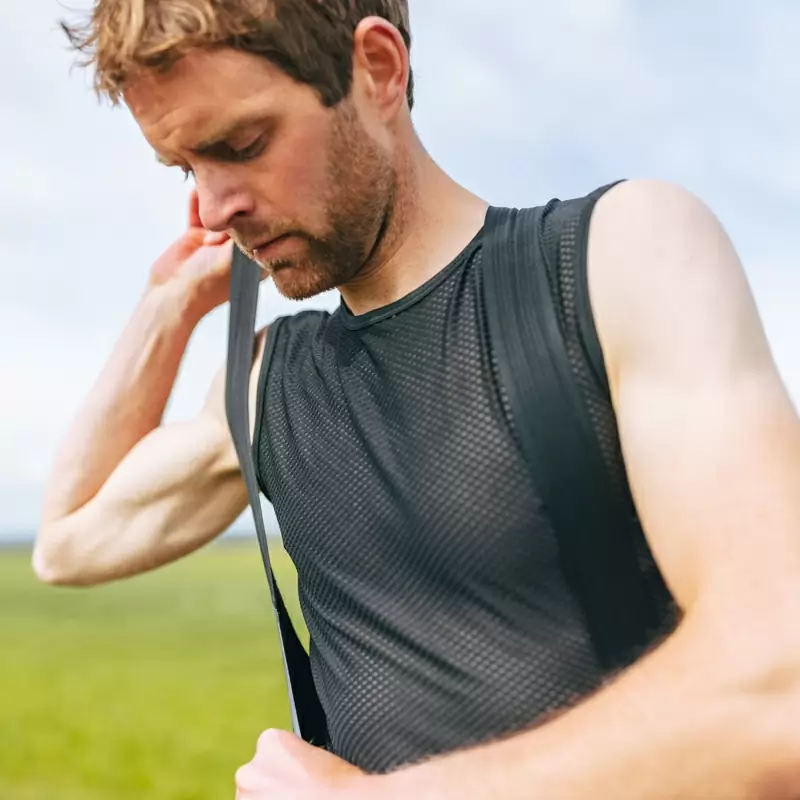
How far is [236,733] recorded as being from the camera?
9125mm

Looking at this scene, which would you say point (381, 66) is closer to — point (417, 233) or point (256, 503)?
point (417, 233)

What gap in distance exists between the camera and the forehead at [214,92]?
107 centimetres

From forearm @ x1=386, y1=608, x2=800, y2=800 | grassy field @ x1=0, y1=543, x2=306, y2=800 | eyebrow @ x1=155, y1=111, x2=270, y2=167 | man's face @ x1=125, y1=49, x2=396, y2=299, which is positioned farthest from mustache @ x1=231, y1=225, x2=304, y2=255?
grassy field @ x1=0, y1=543, x2=306, y2=800

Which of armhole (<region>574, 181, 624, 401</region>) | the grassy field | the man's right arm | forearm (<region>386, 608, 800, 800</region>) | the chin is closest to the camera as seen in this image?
forearm (<region>386, 608, 800, 800</region>)

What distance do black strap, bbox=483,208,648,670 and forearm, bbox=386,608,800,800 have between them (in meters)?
0.13

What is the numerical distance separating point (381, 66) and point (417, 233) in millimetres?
196

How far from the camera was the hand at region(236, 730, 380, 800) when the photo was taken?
3.34 feet

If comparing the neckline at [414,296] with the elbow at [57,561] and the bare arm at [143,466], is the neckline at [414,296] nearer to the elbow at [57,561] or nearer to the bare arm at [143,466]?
the bare arm at [143,466]

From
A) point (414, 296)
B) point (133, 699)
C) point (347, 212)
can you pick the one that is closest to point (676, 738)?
point (414, 296)

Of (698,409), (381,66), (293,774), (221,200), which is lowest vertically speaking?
(293,774)

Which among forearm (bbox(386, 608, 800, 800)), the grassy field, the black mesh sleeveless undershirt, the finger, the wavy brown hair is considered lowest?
the grassy field

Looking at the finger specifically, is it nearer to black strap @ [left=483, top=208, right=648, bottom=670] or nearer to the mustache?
the mustache

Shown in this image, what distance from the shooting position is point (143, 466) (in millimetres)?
1508

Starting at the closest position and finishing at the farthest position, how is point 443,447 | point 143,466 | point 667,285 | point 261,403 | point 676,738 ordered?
point 676,738, point 667,285, point 443,447, point 261,403, point 143,466
